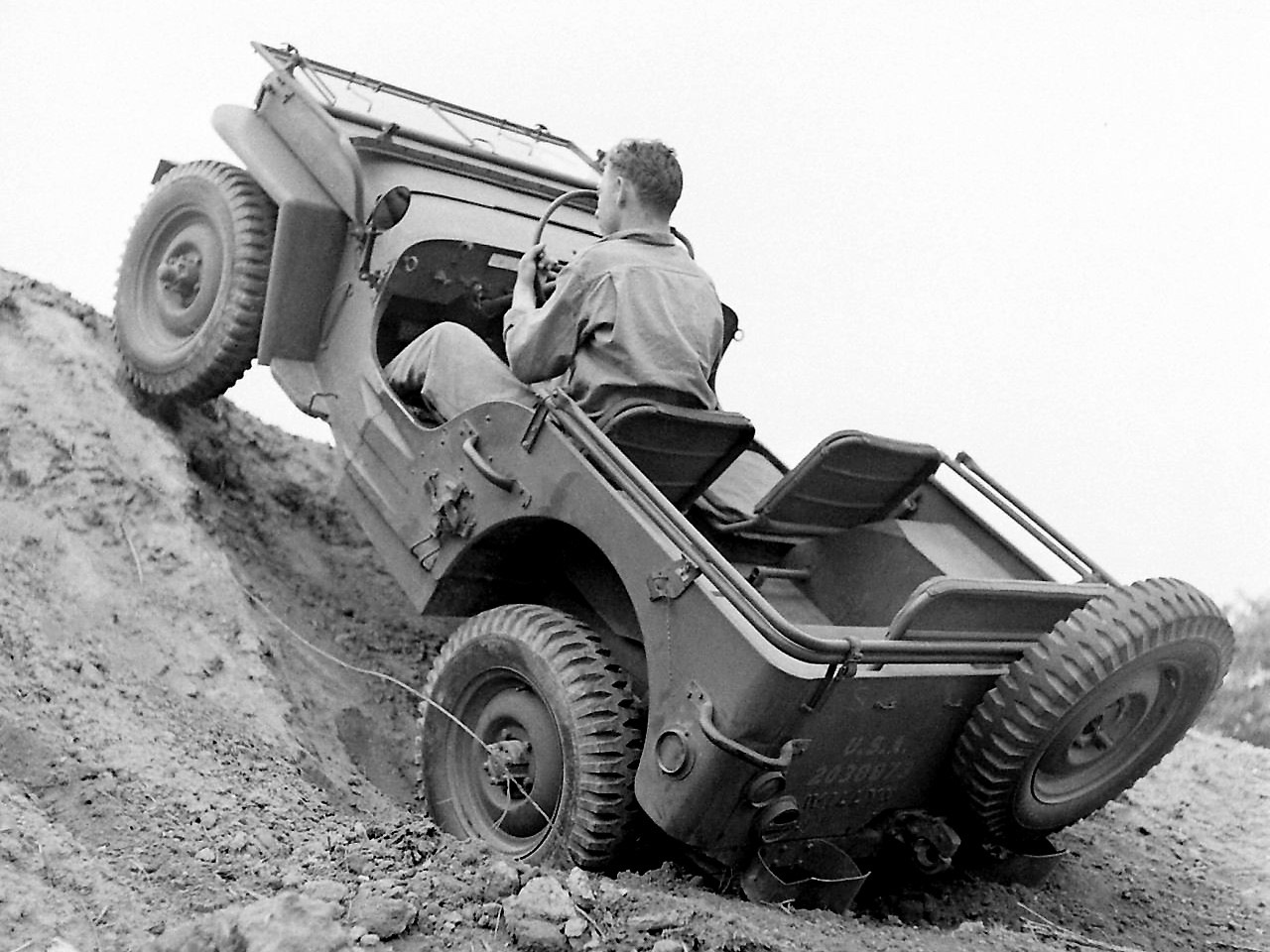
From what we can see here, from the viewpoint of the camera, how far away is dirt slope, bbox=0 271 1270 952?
2.93 metres

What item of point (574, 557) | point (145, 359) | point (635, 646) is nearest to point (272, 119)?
point (145, 359)

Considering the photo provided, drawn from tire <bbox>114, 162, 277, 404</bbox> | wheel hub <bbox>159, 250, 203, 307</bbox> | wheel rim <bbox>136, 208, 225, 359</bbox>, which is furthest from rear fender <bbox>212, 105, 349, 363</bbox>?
wheel hub <bbox>159, 250, 203, 307</bbox>

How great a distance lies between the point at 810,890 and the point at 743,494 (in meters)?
1.32

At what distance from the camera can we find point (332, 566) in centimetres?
584

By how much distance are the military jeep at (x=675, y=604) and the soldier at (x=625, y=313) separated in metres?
0.11

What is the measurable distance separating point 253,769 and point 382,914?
1.19 m

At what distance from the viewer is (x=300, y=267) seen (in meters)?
4.95

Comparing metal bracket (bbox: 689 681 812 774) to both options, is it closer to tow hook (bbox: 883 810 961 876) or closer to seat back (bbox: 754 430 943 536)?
tow hook (bbox: 883 810 961 876)

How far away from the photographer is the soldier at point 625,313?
4.02 meters

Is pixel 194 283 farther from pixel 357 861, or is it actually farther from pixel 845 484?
pixel 357 861

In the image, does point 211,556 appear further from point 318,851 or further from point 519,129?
point 519,129

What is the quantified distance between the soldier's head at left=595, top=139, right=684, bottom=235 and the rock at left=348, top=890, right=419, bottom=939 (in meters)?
2.09

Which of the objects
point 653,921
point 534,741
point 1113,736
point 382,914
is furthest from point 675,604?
point 1113,736

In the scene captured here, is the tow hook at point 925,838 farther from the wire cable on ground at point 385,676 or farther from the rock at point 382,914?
the rock at point 382,914
